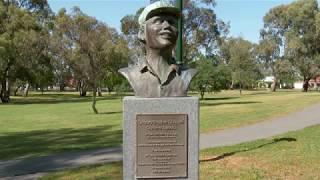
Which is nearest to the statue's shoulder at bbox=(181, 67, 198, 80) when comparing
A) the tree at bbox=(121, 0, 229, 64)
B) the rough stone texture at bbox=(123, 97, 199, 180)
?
the rough stone texture at bbox=(123, 97, 199, 180)

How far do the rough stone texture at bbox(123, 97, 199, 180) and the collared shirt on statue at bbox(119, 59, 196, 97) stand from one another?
142mm

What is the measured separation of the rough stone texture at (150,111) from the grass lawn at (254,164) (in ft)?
8.06

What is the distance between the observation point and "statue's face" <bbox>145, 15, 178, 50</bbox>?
256 inches

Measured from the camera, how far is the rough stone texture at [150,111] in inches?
256

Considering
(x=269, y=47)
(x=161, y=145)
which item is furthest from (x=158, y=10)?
(x=269, y=47)

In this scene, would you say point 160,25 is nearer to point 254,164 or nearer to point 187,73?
point 187,73

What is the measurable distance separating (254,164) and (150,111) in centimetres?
448

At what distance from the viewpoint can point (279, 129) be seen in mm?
17891

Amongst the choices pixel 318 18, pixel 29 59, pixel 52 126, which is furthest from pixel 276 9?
pixel 52 126

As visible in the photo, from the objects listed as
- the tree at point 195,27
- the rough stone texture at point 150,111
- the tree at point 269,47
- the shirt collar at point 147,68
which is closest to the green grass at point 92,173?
the rough stone texture at point 150,111

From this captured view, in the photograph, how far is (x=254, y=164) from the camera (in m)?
10.2

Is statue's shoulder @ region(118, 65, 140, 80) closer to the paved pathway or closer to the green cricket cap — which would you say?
the green cricket cap

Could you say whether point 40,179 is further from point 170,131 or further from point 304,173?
point 304,173

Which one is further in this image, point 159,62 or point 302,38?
point 302,38
